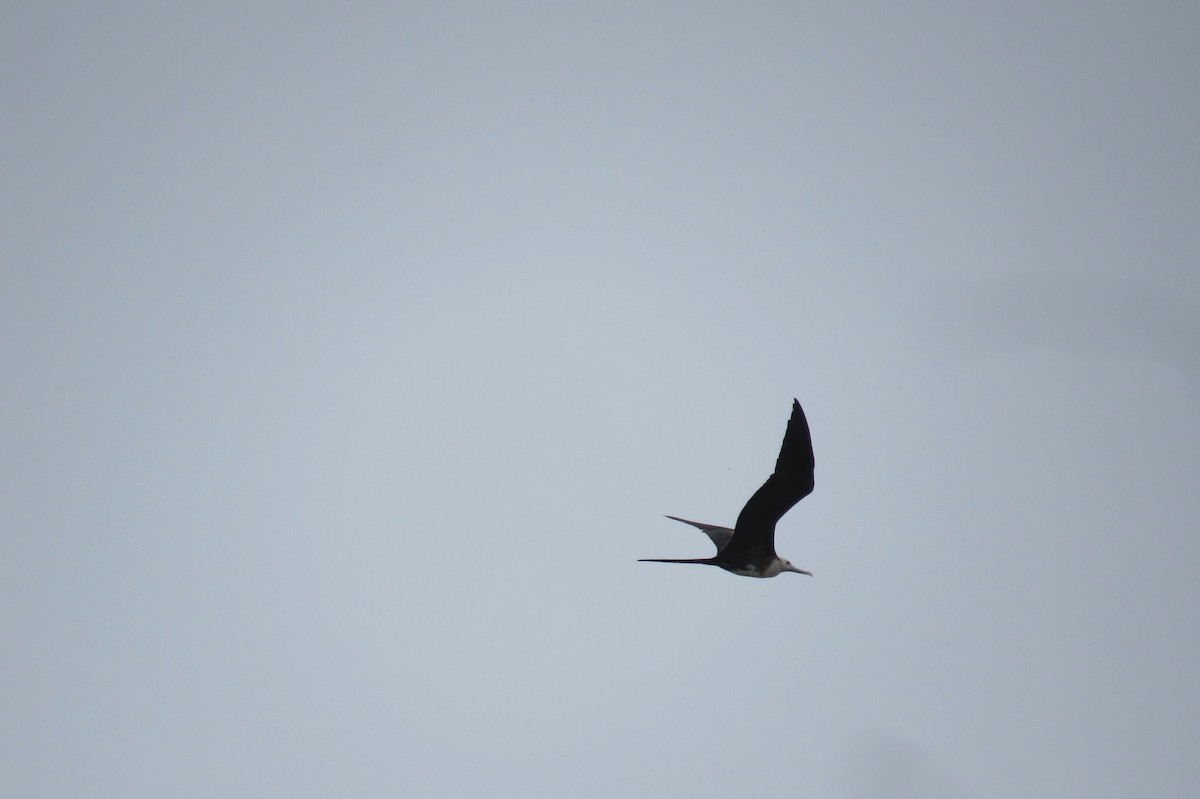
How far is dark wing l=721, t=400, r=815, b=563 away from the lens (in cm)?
1234

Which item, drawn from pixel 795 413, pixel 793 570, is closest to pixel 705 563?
pixel 793 570

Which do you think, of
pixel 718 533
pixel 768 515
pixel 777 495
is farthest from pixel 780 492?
pixel 718 533

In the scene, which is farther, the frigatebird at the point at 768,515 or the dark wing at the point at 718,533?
the dark wing at the point at 718,533

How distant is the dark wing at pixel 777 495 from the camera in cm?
1234

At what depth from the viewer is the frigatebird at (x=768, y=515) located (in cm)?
1244

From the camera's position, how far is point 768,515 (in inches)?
533

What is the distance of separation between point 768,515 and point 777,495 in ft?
1.58

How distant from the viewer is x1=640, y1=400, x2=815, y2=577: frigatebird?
40.8 ft

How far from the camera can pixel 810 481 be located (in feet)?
42.4

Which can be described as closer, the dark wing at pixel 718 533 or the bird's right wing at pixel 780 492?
the bird's right wing at pixel 780 492

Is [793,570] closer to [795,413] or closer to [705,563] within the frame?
[705,563]

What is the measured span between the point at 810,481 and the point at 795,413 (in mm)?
1365

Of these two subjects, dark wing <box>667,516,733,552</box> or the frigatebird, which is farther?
dark wing <box>667,516,733,552</box>

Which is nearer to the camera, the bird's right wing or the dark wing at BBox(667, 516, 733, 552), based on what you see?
the bird's right wing
